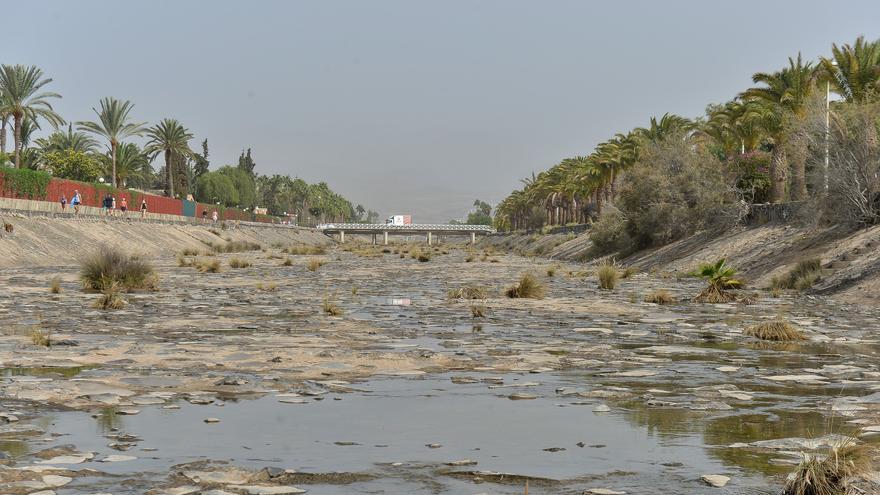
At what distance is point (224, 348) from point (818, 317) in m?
11.8

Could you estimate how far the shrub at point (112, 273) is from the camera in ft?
77.5

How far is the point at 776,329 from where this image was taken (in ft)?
45.2

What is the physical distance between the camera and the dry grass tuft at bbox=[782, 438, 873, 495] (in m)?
5.07

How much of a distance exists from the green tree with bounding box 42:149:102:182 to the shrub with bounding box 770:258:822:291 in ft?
302

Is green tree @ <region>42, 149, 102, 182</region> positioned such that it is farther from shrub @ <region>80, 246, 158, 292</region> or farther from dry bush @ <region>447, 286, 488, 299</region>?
dry bush @ <region>447, 286, 488, 299</region>

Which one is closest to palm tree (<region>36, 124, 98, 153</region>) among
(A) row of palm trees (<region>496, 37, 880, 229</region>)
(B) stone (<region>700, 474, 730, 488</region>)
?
(A) row of palm trees (<region>496, 37, 880, 229</region>)

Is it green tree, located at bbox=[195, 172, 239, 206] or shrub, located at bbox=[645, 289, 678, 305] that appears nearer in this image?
shrub, located at bbox=[645, 289, 678, 305]

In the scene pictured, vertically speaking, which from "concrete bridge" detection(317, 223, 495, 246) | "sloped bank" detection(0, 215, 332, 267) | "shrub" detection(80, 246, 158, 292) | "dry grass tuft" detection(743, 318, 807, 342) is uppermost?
"concrete bridge" detection(317, 223, 495, 246)

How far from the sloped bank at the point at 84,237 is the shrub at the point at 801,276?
23393 mm

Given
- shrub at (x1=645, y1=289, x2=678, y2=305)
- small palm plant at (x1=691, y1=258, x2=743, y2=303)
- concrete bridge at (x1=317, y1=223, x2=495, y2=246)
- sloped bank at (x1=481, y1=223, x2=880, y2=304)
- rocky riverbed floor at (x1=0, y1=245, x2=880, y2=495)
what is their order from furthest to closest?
concrete bridge at (x1=317, y1=223, x2=495, y2=246), sloped bank at (x1=481, y1=223, x2=880, y2=304), small palm plant at (x1=691, y1=258, x2=743, y2=303), shrub at (x1=645, y1=289, x2=678, y2=305), rocky riverbed floor at (x1=0, y1=245, x2=880, y2=495)

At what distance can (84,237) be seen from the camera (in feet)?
170

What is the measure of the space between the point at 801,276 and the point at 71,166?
308 ft

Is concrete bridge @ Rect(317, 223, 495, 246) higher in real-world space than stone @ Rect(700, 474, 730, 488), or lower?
higher

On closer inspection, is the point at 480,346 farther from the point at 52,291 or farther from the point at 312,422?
the point at 52,291
